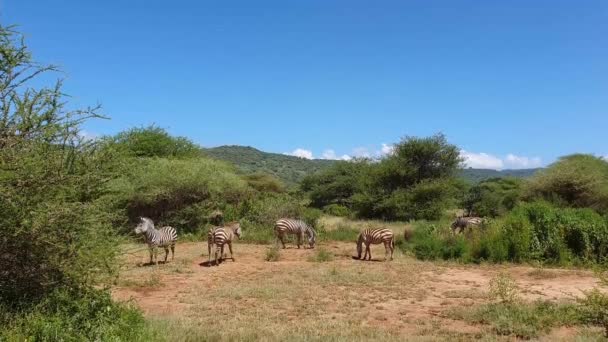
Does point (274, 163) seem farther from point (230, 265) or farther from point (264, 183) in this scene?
point (230, 265)

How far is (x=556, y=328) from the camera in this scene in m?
8.28

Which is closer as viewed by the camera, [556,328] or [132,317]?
[132,317]

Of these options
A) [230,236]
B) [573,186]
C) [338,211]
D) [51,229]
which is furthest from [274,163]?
[51,229]

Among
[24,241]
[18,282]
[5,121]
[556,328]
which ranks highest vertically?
[5,121]

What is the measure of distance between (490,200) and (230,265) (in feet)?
77.3

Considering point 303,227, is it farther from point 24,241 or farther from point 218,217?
point 24,241

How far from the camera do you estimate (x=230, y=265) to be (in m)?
15.7

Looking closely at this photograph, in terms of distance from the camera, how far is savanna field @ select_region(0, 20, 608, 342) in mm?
7082

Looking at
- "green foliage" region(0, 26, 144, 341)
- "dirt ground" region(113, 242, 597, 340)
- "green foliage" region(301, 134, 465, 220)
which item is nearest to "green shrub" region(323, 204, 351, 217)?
"green foliage" region(301, 134, 465, 220)

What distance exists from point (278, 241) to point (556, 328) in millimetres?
13232

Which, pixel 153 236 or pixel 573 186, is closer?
pixel 153 236

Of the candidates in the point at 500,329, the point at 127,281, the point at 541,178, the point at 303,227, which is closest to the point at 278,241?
the point at 303,227

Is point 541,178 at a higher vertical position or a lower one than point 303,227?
higher

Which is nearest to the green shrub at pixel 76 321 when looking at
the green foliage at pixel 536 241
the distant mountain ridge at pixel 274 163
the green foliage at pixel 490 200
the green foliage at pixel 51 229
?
the green foliage at pixel 51 229
